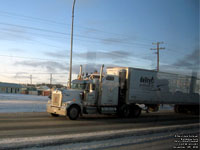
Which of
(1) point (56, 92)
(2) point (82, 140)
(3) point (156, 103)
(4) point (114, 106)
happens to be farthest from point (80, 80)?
(2) point (82, 140)

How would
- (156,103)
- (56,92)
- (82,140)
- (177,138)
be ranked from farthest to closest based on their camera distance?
(156,103) → (56,92) → (177,138) → (82,140)

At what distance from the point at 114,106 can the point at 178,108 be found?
33.5 feet

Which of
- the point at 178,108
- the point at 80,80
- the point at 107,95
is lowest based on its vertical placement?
the point at 178,108

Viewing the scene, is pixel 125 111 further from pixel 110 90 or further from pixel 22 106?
pixel 22 106

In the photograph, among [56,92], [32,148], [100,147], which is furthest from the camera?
[56,92]

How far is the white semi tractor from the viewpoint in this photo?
606 inches

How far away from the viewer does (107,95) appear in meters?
17.2

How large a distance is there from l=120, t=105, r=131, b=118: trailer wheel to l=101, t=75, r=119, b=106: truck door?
0.72 m

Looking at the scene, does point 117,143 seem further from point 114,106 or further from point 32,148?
point 114,106

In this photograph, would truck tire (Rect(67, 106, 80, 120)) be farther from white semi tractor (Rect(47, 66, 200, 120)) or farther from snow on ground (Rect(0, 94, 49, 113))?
snow on ground (Rect(0, 94, 49, 113))

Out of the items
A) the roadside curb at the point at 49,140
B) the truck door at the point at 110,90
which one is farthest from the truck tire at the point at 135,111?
the roadside curb at the point at 49,140

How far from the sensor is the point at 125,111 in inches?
709

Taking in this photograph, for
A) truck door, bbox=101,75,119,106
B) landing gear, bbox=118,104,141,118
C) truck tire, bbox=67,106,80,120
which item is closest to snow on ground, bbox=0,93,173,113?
landing gear, bbox=118,104,141,118

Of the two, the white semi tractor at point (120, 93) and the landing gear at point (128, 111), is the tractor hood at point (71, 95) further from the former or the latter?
the landing gear at point (128, 111)
